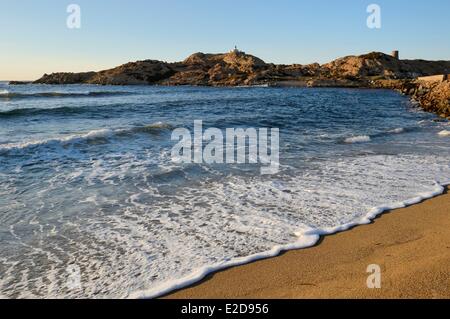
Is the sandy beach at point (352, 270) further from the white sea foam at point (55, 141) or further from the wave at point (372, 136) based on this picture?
the white sea foam at point (55, 141)

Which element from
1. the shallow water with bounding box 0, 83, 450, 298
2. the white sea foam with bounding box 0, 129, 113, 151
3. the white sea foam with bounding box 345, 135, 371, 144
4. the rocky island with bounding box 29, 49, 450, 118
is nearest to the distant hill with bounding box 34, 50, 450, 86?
the rocky island with bounding box 29, 49, 450, 118

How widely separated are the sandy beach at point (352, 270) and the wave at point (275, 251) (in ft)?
0.33

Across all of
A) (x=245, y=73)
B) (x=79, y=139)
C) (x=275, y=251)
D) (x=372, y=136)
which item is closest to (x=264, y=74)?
(x=245, y=73)

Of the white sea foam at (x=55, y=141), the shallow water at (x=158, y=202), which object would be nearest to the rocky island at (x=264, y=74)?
the white sea foam at (x=55, y=141)

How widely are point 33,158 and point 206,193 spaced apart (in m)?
6.05

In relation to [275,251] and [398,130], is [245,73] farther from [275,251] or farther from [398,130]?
[275,251]

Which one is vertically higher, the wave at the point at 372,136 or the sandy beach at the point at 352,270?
the wave at the point at 372,136

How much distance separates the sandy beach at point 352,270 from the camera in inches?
163

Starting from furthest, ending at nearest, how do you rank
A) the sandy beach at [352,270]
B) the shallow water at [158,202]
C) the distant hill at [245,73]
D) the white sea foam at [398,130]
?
the distant hill at [245,73] → the white sea foam at [398,130] → the shallow water at [158,202] → the sandy beach at [352,270]

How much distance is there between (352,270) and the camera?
4641 millimetres

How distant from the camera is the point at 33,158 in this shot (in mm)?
11438
